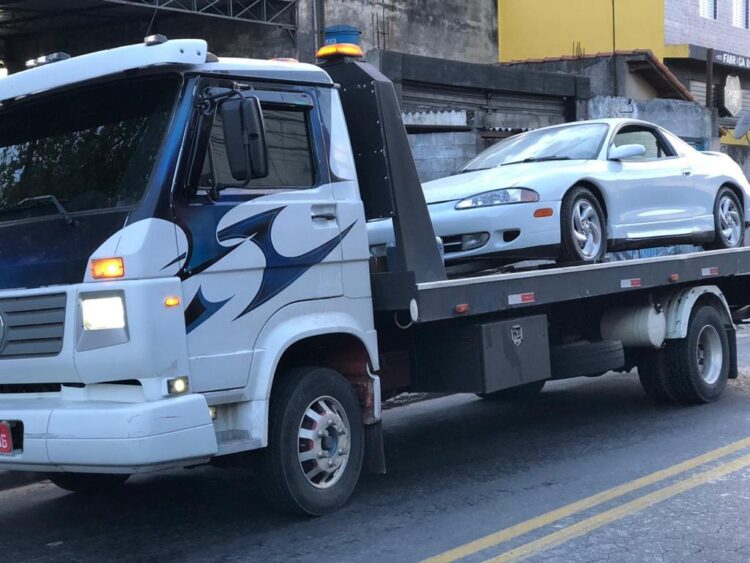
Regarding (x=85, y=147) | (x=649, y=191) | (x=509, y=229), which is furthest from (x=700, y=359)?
(x=85, y=147)

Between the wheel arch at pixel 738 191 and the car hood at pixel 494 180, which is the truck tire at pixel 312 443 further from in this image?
the wheel arch at pixel 738 191

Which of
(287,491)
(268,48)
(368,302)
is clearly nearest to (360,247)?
(368,302)

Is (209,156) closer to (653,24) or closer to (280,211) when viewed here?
(280,211)

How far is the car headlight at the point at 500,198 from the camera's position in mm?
7910

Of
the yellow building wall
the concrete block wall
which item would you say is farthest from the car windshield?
the yellow building wall

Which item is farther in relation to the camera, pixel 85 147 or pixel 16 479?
pixel 16 479

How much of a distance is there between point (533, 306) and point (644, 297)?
73.8 inches

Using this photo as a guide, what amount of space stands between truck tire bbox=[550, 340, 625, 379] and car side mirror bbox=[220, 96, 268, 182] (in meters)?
3.50

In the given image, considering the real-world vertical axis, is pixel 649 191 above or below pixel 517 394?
above

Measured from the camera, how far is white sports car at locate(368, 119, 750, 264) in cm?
788

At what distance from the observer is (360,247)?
20.7 feet

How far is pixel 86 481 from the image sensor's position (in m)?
6.93

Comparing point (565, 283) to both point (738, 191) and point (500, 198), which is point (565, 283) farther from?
point (738, 191)

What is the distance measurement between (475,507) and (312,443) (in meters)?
1.08
